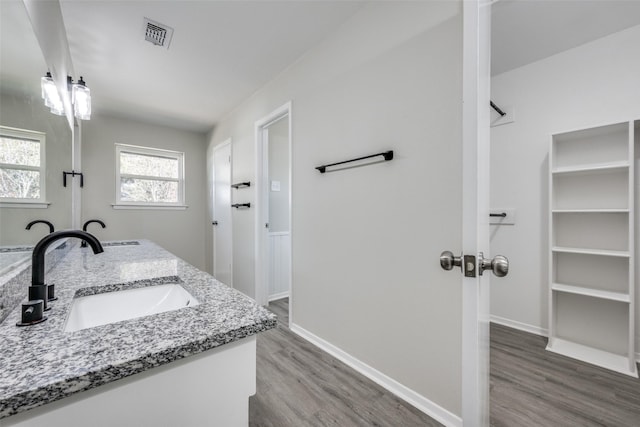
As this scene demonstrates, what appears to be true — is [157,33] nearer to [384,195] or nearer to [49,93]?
[49,93]

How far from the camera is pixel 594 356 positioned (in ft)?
6.25

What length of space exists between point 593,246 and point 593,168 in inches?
24.5

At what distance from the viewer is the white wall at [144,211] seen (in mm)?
3584

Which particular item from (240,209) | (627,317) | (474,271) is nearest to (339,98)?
(474,271)

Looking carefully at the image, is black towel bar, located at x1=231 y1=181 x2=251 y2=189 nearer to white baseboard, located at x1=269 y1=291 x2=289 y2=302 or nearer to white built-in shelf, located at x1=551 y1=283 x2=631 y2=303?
white baseboard, located at x1=269 y1=291 x2=289 y2=302

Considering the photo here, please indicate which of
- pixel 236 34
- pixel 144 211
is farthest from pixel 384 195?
pixel 144 211

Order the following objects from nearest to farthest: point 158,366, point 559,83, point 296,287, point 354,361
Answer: point 158,366 → point 354,361 → point 559,83 → point 296,287

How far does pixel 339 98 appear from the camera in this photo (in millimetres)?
1927

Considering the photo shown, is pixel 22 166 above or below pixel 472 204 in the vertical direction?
above

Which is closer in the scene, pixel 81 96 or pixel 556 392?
pixel 556 392

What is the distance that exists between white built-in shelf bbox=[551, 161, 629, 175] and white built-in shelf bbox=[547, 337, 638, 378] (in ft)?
4.29

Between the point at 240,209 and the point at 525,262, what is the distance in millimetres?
3098

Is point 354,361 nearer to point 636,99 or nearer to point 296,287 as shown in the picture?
point 296,287

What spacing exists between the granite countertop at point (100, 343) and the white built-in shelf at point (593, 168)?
2502 mm
